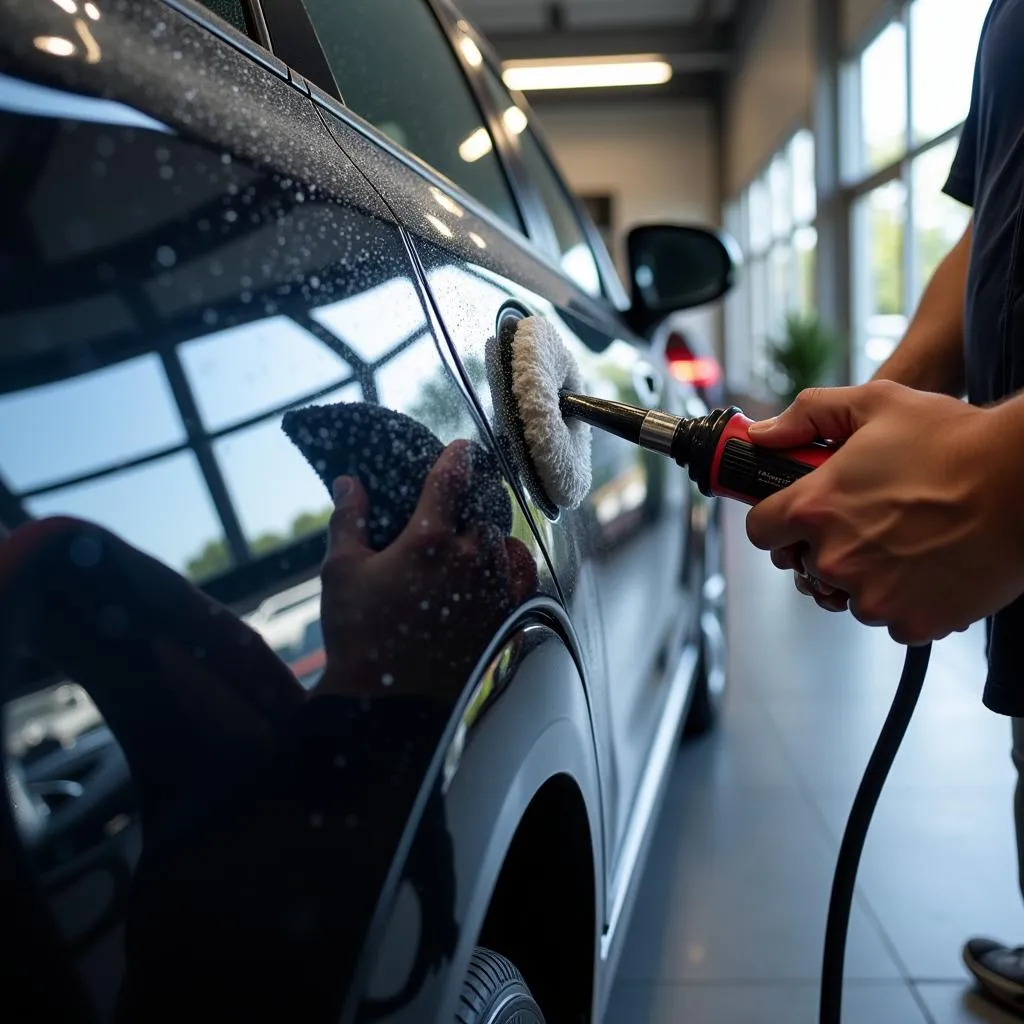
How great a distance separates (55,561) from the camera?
379mm

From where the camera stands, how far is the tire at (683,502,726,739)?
2.24 meters

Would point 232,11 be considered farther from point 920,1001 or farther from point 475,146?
point 920,1001

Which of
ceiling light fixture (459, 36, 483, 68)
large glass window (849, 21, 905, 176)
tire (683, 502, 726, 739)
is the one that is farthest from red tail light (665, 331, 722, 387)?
large glass window (849, 21, 905, 176)

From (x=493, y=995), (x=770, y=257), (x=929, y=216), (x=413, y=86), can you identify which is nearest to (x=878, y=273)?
(x=929, y=216)

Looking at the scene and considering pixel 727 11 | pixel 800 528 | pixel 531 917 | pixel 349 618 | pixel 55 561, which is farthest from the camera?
pixel 727 11

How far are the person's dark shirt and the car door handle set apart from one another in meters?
0.50

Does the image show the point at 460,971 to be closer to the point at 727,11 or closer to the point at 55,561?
the point at 55,561

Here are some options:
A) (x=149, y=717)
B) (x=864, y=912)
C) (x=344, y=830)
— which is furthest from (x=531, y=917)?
(x=864, y=912)

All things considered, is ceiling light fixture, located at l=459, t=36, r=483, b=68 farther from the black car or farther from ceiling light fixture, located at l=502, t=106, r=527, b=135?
the black car

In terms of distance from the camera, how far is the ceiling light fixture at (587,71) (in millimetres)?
11477

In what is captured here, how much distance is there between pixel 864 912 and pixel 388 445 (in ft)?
4.92

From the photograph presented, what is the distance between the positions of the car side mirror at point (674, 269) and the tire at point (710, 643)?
53cm

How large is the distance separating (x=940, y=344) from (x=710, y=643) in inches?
44.7

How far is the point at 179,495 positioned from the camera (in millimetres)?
432
